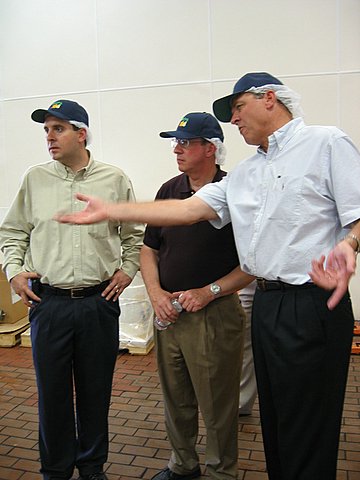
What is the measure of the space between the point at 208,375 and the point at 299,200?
1060mm

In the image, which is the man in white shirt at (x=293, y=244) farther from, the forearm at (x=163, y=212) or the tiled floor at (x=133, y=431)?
the tiled floor at (x=133, y=431)

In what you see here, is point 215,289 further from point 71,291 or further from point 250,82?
point 250,82

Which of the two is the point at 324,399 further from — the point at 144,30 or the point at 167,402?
the point at 144,30

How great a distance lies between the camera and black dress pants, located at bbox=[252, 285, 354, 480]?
1848 millimetres

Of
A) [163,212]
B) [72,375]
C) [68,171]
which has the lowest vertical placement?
[72,375]

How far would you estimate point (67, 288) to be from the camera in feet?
8.10

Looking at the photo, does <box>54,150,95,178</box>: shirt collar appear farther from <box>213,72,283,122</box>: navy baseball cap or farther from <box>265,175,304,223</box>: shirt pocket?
<box>265,175,304,223</box>: shirt pocket

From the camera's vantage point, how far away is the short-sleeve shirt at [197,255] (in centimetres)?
241

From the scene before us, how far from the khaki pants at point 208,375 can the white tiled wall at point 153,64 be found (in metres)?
2.84

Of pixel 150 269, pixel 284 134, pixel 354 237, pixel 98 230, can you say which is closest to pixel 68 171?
pixel 98 230

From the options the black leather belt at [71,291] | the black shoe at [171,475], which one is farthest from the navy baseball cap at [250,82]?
the black shoe at [171,475]

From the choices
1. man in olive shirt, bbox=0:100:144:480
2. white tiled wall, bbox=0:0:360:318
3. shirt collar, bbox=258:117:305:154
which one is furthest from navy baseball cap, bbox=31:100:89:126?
white tiled wall, bbox=0:0:360:318

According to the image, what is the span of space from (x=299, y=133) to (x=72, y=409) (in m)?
1.77

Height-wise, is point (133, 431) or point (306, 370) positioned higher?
point (306, 370)
